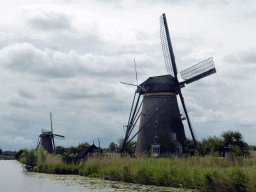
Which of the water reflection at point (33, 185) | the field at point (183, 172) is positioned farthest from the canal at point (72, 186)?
the field at point (183, 172)

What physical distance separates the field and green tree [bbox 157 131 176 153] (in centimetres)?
750

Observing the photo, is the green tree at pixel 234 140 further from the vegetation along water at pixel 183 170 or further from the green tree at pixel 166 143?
the green tree at pixel 166 143

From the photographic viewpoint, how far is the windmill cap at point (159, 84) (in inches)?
1022

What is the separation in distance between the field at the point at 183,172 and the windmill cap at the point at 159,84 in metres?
9.59

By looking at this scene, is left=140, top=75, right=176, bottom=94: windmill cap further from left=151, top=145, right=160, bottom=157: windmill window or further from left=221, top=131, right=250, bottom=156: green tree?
left=221, top=131, right=250, bottom=156: green tree

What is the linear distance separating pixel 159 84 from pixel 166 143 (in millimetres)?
5712

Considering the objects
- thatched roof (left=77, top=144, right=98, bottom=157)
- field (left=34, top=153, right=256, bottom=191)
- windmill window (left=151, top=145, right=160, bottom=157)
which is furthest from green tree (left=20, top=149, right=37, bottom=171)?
windmill window (left=151, top=145, right=160, bottom=157)

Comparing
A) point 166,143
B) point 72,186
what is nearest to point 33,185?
point 72,186

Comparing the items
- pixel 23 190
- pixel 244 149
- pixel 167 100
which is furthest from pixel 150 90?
pixel 23 190

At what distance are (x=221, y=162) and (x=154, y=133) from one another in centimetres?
1093

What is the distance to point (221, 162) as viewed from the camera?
15.0m

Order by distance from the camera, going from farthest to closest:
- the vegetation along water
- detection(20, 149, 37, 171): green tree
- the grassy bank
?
1. detection(20, 149, 37, 171): green tree
2. the vegetation along water
3. the grassy bank

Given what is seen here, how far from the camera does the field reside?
10281 millimetres

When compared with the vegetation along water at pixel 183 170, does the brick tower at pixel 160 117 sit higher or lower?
higher
